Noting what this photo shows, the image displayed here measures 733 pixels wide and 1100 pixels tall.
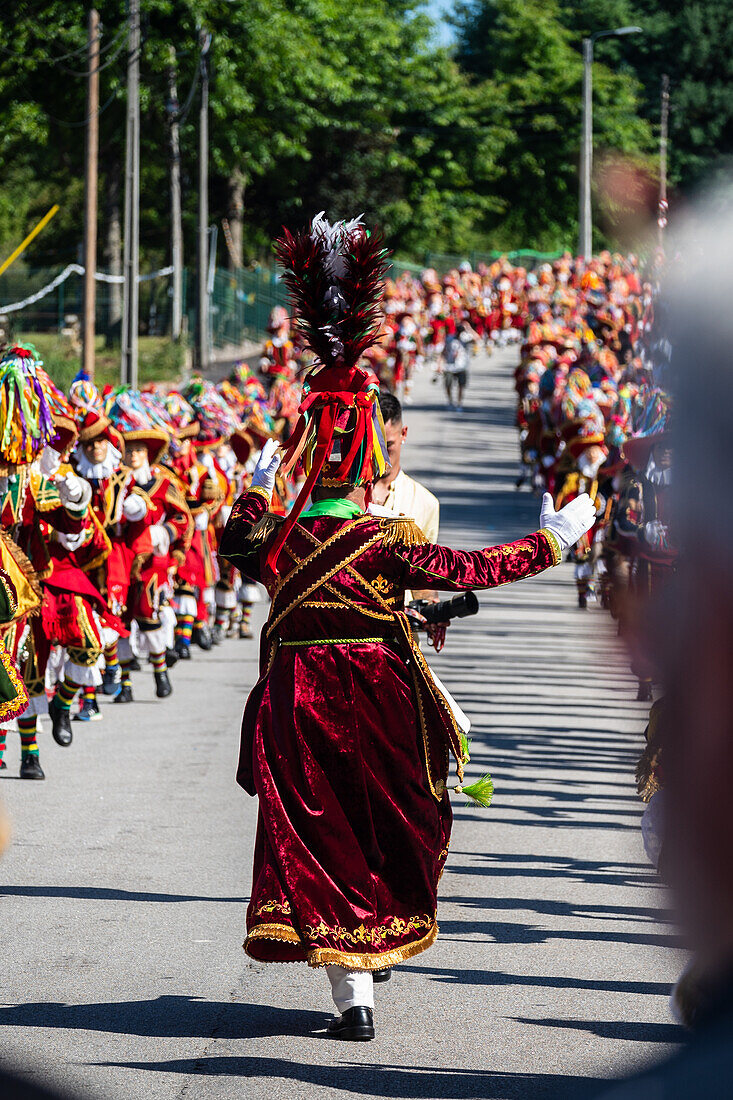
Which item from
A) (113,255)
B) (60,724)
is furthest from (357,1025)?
(113,255)

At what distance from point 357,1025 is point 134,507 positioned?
22.9ft

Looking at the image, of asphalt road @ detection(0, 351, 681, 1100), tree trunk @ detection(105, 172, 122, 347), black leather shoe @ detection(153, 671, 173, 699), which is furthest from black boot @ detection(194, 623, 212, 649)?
tree trunk @ detection(105, 172, 122, 347)

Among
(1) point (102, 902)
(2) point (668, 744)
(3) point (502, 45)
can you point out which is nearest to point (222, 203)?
(3) point (502, 45)

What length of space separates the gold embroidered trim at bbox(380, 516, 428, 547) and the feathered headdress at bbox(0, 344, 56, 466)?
3.71 meters

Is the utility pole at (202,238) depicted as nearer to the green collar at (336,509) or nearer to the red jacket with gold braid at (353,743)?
the green collar at (336,509)

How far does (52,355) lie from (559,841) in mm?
25266

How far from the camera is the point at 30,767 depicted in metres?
9.12

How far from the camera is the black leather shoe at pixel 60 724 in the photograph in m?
10.2

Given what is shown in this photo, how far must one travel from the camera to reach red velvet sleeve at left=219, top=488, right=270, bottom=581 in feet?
17.4

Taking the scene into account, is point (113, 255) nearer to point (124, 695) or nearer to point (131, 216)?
point (131, 216)

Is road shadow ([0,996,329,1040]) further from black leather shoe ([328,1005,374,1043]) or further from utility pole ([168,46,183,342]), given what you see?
utility pole ([168,46,183,342])

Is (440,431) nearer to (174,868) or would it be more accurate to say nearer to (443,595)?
(443,595)

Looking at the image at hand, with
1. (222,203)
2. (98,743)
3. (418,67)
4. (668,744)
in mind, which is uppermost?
(418,67)

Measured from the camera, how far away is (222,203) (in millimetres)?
54094
